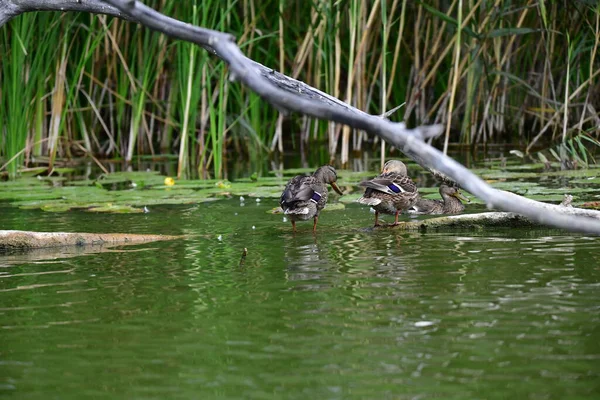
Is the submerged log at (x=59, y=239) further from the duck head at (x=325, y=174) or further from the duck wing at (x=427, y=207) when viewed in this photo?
the duck wing at (x=427, y=207)

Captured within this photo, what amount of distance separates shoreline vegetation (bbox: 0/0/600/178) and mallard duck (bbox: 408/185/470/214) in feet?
6.96

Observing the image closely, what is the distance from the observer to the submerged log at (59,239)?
5.90 m

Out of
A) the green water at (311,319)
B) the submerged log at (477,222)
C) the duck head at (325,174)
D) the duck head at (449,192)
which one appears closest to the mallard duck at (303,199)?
the green water at (311,319)

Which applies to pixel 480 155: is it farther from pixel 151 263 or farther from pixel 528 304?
pixel 528 304

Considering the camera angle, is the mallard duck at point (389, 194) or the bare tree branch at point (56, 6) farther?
the mallard duck at point (389, 194)

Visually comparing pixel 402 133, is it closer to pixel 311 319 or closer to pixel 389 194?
pixel 311 319

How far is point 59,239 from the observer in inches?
237

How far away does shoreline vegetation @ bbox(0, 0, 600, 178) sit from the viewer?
31.0ft

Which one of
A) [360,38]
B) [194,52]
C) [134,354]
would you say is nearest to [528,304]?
[134,354]

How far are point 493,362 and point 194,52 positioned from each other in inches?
251

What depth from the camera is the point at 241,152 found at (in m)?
12.5

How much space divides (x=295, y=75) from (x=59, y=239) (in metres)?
5.23

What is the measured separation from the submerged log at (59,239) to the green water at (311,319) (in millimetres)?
181

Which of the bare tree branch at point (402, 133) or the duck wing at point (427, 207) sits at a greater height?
the bare tree branch at point (402, 133)
